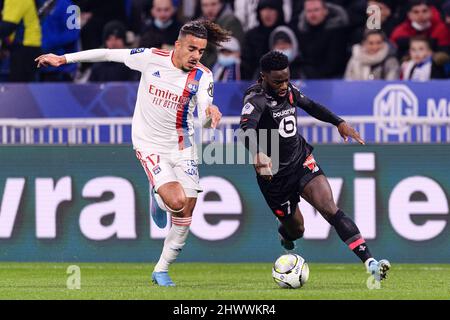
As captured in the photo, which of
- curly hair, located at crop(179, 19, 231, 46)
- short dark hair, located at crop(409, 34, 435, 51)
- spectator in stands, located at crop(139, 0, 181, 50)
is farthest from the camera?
spectator in stands, located at crop(139, 0, 181, 50)

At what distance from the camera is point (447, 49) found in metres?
19.1

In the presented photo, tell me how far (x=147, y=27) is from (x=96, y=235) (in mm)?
4962

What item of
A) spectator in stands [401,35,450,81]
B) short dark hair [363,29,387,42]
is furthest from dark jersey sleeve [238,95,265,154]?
short dark hair [363,29,387,42]

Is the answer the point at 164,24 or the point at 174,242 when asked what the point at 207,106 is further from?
the point at 164,24

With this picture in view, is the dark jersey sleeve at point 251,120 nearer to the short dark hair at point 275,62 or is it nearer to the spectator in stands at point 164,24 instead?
the short dark hair at point 275,62

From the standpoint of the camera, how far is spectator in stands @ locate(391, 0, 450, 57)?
1931 cm

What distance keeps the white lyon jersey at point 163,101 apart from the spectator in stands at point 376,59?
6.02 meters

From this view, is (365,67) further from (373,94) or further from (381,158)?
(381,158)

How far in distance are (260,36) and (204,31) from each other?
263 inches

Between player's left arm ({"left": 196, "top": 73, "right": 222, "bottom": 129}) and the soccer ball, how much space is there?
1615 mm

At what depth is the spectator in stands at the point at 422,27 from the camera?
19.3 m

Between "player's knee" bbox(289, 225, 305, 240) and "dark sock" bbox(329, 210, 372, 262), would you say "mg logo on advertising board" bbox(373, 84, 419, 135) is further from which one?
"dark sock" bbox(329, 210, 372, 262)

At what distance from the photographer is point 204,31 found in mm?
12852
